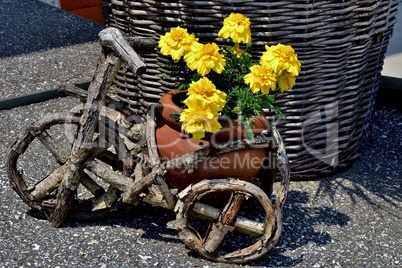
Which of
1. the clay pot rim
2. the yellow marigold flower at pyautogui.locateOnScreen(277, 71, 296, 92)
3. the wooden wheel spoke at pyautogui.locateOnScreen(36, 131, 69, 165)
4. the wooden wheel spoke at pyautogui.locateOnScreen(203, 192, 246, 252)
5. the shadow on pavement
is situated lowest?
the shadow on pavement

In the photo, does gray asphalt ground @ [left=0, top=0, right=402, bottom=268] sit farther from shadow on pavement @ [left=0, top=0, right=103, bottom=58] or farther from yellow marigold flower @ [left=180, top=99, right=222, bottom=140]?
shadow on pavement @ [left=0, top=0, right=103, bottom=58]

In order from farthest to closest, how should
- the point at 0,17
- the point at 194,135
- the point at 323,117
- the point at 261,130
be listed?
the point at 0,17
the point at 323,117
the point at 261,130
the point at 194,135

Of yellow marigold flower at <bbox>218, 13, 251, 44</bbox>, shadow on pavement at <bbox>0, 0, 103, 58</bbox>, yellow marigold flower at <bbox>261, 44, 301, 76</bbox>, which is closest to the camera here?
yellow marigold flower at <bbox>261, 44, 301, 76</bbox>

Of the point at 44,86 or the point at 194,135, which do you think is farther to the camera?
A: the point at 44,86

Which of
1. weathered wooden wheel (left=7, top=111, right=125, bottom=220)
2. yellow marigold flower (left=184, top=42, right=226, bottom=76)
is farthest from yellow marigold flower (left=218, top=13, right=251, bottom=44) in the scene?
weathered wooden wheel (left=7, top=111, right=125, bottom=220)

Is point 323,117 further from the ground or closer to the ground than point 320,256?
further from the ground

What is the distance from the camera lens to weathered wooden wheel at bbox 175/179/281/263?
258cm

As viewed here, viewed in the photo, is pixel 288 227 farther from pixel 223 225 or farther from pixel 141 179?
pixel 141 179

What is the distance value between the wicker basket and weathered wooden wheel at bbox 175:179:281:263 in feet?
1.90

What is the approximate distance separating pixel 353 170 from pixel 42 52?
2.44 meters

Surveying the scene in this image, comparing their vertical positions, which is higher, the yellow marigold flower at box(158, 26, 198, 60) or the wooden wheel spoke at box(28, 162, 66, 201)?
the yellow marigold flower at box(158, 26, 198, 60)

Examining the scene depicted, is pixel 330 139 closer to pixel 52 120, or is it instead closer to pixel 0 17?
pixel 52 120

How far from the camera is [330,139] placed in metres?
3.38

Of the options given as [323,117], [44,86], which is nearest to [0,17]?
[44,86]
